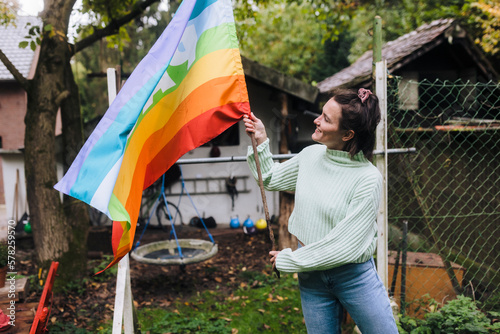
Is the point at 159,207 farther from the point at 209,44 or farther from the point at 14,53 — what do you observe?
the point at 14,53

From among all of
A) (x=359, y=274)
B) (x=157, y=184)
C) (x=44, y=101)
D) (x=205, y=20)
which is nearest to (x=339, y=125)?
(x=359, y=274)

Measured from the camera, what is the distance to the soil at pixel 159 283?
14.1ft

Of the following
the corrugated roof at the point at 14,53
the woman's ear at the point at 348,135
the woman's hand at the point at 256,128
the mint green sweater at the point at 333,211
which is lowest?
the mint green sweater at the point at 333,211

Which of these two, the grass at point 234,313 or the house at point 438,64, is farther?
the house at point 438,64

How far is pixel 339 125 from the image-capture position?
75.5 inches

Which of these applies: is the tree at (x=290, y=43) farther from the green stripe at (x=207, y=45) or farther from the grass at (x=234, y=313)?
the green stripe at (x=207, y=45)

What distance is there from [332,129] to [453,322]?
2125 mm

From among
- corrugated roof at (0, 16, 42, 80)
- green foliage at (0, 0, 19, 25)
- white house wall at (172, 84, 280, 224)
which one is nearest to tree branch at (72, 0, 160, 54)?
green foliage at (0, 0, 19, 25)

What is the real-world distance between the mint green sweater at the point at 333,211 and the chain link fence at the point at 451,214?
152 cm

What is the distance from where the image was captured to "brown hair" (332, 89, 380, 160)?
6.16ft

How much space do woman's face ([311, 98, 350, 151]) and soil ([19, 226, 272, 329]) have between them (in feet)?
11.0

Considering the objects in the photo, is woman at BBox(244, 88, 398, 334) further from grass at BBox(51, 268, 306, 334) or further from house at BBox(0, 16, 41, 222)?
house at BBox(0, 16, 41, 222)

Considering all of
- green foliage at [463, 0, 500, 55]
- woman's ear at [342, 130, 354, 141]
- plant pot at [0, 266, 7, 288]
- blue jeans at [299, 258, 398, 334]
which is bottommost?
plant pot at [0, 266, 7, 288]

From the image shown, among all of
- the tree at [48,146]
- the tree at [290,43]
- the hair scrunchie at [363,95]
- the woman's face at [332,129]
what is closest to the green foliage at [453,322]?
the woman's face at [332,129]
